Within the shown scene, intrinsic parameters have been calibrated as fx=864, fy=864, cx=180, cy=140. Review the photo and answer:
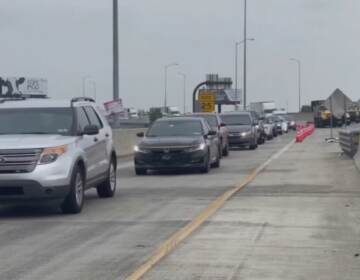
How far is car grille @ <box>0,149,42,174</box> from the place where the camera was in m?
12.6

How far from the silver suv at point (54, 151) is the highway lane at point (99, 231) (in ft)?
1.35

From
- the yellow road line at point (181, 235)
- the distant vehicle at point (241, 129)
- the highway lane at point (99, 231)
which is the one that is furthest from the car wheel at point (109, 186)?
the distant vehicle at point (241, 129)

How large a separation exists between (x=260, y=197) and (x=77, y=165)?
12.8 ft

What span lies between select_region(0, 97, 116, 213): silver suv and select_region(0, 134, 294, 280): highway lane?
0.41 m

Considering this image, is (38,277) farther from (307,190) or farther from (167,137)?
(167,137)

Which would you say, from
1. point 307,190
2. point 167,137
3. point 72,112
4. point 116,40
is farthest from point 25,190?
point 116,40

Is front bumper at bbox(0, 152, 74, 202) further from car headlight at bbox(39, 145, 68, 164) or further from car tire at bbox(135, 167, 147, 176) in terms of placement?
car tire at bbox(135, 167, 147, 176)

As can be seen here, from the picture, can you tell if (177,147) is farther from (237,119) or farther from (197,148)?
(237,119)

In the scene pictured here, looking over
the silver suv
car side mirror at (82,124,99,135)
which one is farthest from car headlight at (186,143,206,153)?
car side mirror at (82,124,99,135)

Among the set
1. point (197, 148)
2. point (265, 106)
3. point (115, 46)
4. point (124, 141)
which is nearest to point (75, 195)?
point (197, 148)

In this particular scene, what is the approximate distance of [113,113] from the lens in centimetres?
3444

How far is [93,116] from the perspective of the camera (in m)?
15.5

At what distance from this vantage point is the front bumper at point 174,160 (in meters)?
21.7

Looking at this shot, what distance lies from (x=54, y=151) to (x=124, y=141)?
21.9 metres
